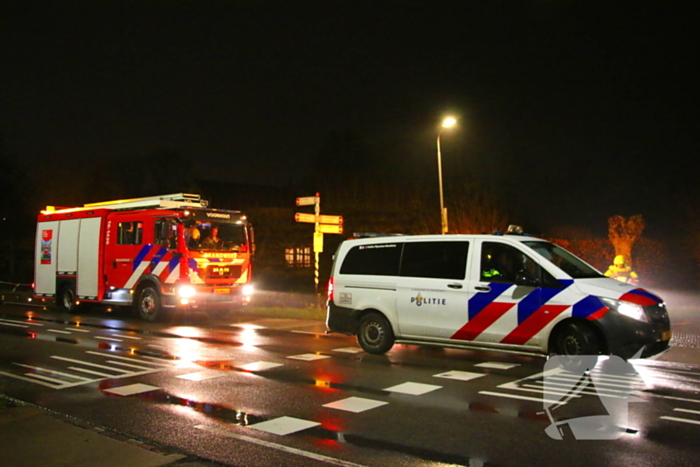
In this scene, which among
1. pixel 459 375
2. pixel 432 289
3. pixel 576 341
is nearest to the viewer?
pixel 576 341

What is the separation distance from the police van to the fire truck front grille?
6.59m

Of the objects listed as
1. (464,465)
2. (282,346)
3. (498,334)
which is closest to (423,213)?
(282,346)

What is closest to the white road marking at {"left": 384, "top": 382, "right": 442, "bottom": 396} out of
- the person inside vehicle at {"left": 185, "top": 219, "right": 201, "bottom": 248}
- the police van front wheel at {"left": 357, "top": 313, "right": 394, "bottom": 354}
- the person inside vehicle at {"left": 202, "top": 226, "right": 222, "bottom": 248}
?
the police van front wheel at {"left": 357, "top": 313, "right": 394, "bottom": 354}

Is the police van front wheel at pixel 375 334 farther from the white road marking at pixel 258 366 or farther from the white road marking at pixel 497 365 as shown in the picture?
the white road marking at pixel 258 366

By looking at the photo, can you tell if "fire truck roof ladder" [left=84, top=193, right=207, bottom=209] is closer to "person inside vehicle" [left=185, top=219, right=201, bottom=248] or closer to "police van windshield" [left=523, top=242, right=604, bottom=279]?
"person inside vehicle" [left=185, top=219, right=201, bottom=248]

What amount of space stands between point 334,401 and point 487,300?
11.1 feet

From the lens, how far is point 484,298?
382 inches

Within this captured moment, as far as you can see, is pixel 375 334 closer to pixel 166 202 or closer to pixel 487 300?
pixel 487 300

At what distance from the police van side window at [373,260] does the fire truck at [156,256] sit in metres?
6.81

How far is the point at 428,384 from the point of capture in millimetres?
8430

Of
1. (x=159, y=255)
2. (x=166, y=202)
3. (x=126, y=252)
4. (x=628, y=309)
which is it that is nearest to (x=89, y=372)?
(x=628, y=309)

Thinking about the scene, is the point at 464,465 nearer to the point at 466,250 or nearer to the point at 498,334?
the point at 498,334

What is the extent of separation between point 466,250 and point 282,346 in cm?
435

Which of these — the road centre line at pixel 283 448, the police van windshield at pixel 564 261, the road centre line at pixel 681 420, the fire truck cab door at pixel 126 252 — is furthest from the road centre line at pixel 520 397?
the fire truck cab door at pixel 126 252
